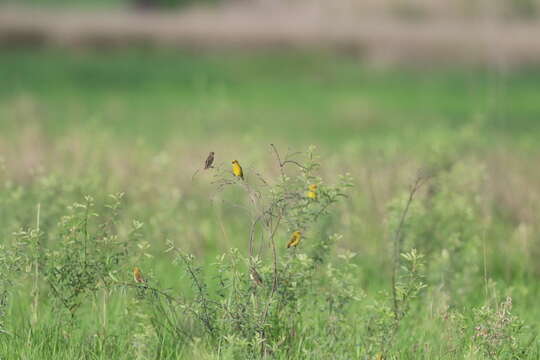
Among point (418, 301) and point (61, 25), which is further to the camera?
point (61, 25)

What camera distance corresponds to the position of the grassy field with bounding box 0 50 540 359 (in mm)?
4562

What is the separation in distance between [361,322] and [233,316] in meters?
0.72

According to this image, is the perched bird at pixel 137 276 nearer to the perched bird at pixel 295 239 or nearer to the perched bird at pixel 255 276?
the perched bird at pixel 255 276

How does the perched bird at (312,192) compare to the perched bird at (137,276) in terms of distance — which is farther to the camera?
the perched bird at (312,192)

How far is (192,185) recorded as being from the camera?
9352mm

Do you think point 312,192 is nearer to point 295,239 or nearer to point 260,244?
point 295,239

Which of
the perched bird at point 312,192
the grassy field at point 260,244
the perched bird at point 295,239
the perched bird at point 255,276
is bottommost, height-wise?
the grassy field at point 260,244

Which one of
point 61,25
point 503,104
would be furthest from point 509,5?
point 61,25

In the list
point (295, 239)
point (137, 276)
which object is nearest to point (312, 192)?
point (295, 239)

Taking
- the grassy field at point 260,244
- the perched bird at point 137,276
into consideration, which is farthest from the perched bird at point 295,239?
the perched bird at point 137,276

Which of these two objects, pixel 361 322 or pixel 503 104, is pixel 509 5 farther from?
pixel 361 322

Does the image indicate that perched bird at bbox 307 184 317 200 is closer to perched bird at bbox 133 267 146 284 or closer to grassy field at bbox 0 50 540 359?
grassy field at bbox 0 50 540 359

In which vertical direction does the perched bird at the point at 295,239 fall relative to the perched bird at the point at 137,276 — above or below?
above

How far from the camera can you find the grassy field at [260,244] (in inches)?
180
